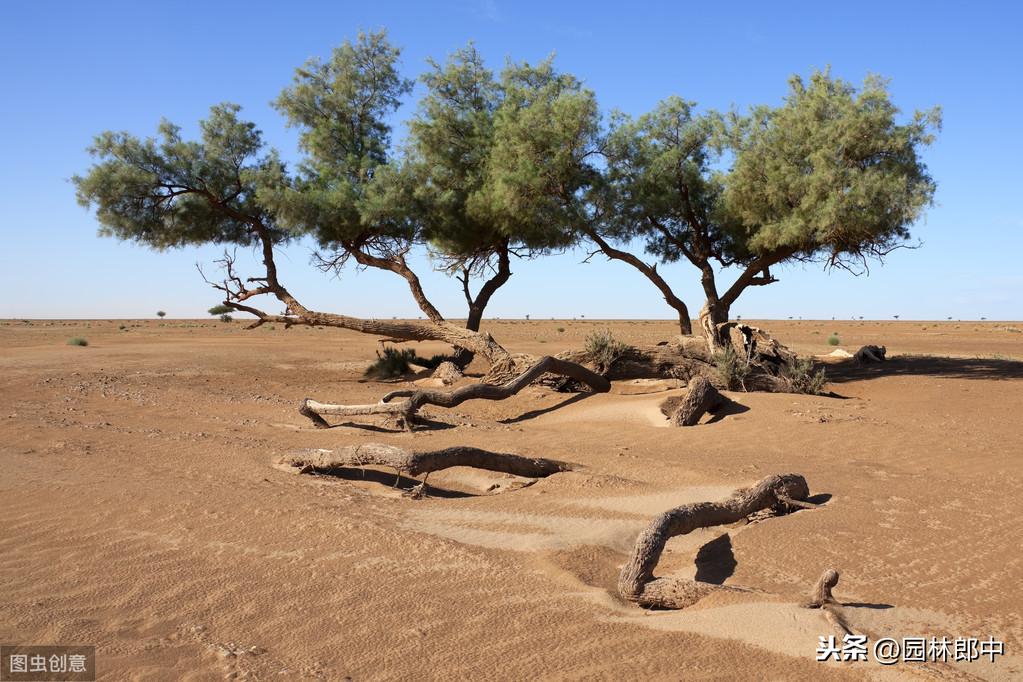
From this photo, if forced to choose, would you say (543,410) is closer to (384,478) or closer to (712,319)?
(712,319)

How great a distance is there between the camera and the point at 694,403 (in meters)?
12.8

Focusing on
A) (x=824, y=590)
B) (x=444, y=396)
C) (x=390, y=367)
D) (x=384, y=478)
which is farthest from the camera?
(x=390, y=367)

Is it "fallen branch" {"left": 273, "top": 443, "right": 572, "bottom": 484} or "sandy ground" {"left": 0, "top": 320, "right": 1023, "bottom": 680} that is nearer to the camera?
"sandy ground" {"left": 0, "top": 320, "right": 1023, "bottom": 680}

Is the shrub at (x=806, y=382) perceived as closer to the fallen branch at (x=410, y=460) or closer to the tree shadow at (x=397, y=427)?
the tree shadow at (x=397, y=427)

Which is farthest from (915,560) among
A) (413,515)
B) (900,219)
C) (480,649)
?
(900,219)

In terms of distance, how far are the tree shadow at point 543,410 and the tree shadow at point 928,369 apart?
6347 mm

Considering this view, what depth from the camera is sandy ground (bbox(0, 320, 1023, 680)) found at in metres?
4.21

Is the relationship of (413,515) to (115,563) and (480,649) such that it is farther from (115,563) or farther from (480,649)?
(480,649)

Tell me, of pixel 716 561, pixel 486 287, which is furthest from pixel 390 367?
pixel 716 561

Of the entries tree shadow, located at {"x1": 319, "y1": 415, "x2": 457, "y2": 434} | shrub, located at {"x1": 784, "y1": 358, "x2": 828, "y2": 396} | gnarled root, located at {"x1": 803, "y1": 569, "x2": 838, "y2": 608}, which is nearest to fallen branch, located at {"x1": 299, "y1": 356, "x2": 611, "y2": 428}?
tree shadow, located at {"x1": 319, "y1": 415, "x2": 457, "y2": 434}

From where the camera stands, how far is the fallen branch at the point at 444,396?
40.2ft

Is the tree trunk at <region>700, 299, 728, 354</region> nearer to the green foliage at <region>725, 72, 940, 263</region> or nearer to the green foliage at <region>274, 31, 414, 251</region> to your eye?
the green foliage at <region>725, 72, 940, 263</region>

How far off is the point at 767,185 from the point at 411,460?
13177 mm

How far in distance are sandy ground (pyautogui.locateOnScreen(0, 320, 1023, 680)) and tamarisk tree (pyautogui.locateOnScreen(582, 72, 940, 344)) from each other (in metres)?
6.25
